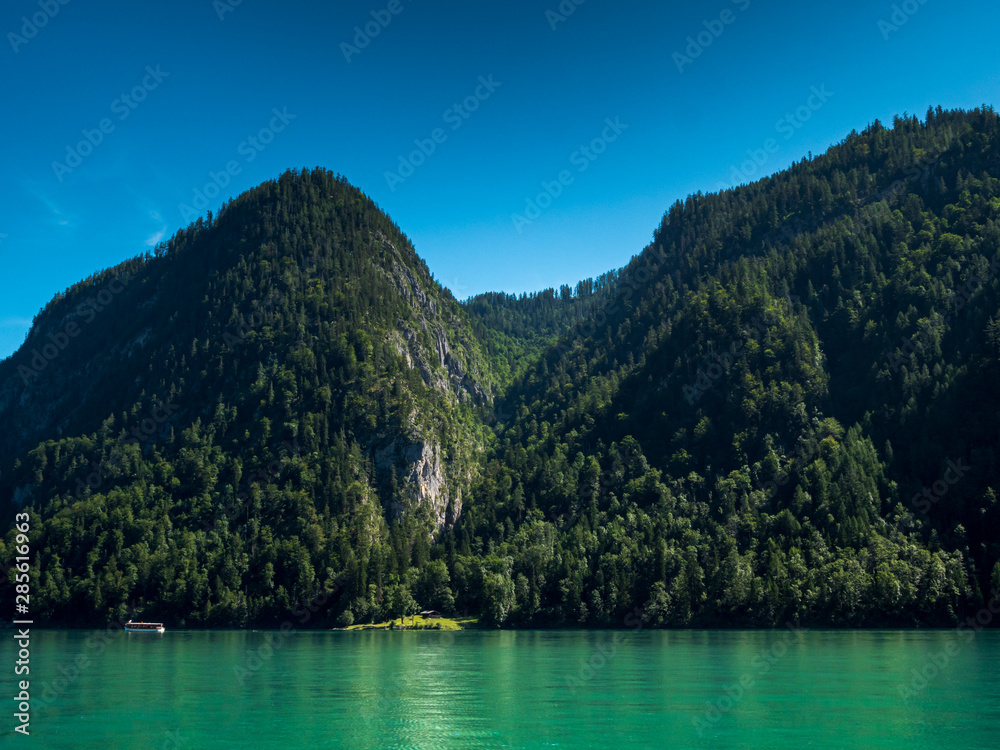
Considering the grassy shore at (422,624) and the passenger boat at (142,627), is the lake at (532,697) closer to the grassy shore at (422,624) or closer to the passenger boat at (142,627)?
the passenger boat at (142,627)

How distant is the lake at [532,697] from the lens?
46594 millimetres

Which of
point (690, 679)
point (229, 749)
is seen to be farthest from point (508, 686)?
point (229, 749)

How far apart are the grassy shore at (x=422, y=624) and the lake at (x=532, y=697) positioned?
72.7 m

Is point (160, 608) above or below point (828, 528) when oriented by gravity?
below

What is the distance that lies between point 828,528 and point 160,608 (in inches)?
6351

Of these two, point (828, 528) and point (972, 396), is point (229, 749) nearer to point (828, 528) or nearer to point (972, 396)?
point (828, 528)

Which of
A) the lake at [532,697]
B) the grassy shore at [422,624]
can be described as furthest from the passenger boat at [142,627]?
the lake at [532,697]

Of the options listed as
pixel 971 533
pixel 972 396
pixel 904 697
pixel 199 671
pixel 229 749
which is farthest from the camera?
pixel 972 396

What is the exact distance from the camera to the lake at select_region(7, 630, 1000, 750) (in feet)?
153

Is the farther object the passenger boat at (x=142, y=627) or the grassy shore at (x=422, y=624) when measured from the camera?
the grassy shore at (x=422, y=624)

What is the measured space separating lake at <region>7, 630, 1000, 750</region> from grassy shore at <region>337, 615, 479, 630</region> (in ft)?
239

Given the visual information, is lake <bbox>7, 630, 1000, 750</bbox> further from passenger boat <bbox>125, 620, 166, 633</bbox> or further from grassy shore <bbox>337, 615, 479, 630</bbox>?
grassy shore <bbox>337, 615, 479, 630</bbox>

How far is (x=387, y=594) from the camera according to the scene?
189 m

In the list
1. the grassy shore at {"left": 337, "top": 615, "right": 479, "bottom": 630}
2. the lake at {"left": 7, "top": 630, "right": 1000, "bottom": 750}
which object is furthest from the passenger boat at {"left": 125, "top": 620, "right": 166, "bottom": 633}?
the lake at {"left": 7, "top": 630, "right": 1000, "bottom": 750}
